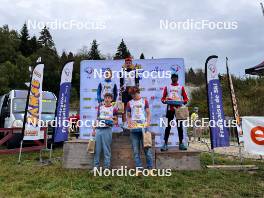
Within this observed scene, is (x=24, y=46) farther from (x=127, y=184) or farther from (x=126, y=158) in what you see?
(x=127, y=184)

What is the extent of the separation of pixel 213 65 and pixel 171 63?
1.40 metres

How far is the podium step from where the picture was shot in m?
8.63

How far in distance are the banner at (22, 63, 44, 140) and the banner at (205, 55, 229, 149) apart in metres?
5.14

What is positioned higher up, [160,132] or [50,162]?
[160,132]

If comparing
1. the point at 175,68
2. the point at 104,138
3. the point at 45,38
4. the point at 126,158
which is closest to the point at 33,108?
the point at 104,138

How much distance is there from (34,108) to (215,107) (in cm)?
541

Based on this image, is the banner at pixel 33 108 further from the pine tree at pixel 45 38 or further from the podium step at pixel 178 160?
the pine tree at pixel 45 38

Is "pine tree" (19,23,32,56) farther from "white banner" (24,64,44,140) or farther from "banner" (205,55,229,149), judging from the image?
"banner" (205,55,229,149)

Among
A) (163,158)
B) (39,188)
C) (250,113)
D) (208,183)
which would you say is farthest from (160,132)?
(250,113)

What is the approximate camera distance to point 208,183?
727 centimetres

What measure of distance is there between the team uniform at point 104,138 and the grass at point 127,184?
49 centimetres

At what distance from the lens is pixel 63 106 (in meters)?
10.2

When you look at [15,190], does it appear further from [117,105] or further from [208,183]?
[208,183]

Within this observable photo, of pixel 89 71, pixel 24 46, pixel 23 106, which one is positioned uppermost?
pixel 24 46
